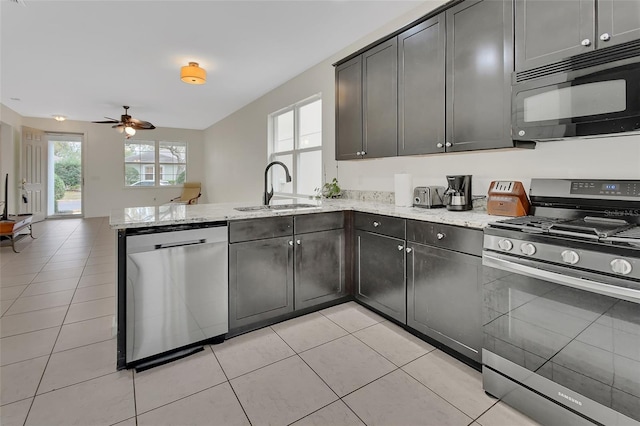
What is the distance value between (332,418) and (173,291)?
120 cm

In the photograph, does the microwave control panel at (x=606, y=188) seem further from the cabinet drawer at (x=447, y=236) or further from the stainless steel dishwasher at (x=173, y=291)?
the stainless steel dishwasher at (x=173, y=291)

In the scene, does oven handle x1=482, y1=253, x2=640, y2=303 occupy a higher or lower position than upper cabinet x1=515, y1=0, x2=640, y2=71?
lower

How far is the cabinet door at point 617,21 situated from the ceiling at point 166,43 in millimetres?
1627

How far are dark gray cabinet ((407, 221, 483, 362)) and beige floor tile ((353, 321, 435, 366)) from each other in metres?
0.10

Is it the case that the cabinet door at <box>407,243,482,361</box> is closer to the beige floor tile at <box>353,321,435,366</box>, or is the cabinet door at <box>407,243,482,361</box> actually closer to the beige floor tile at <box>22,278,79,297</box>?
the beige floor tile at <box>353,321,435,366</box>

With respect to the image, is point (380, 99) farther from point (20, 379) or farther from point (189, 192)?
point (189, 192)

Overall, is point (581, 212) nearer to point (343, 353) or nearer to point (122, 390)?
point (343, 353)

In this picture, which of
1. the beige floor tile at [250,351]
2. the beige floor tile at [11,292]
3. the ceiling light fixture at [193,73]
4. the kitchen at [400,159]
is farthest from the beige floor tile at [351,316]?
the ceiling light fixture at [193,73]

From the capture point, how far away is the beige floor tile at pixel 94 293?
300 centimetres

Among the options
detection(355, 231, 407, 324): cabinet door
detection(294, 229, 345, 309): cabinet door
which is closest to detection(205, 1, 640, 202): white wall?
detection(355, 231, 407, 324): cabinet door

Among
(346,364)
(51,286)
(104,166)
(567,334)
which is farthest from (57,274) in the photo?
(104,166)

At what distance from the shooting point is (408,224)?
88.1 inches

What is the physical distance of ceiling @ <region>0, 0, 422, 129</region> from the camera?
9.74ft

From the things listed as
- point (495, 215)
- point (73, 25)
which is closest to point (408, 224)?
point (495, 215)
